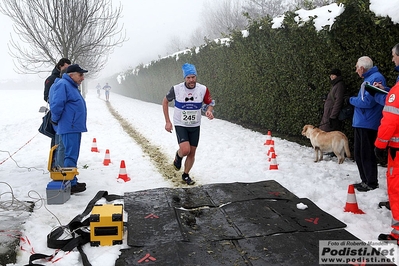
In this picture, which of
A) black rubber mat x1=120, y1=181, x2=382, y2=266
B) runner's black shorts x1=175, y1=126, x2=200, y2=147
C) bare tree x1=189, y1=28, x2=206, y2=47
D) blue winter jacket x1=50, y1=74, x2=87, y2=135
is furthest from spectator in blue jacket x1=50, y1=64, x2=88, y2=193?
bare tree x1=189, y1=28, x2=206, y2=47

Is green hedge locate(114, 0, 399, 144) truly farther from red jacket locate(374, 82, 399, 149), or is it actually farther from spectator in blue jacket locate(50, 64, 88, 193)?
spectator in blue jacket locate(50, 64, 88, 193)

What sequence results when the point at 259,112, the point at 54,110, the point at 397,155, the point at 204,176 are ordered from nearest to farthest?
the point at 397,155 → the point at 54,110 → the point at 204,176 → the point at 259,112

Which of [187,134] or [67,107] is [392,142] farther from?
[67,107]

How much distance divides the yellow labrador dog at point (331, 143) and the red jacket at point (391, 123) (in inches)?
116

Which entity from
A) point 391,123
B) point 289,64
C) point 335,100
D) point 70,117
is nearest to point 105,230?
point 70,117

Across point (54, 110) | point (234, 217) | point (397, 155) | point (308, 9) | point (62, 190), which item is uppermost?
point (308, 9)

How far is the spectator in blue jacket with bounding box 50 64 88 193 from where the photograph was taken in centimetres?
565

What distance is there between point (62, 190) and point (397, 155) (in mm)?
4626

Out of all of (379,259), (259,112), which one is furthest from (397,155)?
(259,112)

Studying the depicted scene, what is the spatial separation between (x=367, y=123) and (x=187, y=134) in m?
3.03

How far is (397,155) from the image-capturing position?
3.85 m

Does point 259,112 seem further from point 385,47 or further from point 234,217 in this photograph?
point 234,217

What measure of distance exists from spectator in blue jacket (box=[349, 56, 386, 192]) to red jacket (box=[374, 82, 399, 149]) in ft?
4.73

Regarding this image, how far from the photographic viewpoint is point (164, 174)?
7012 millimetres
